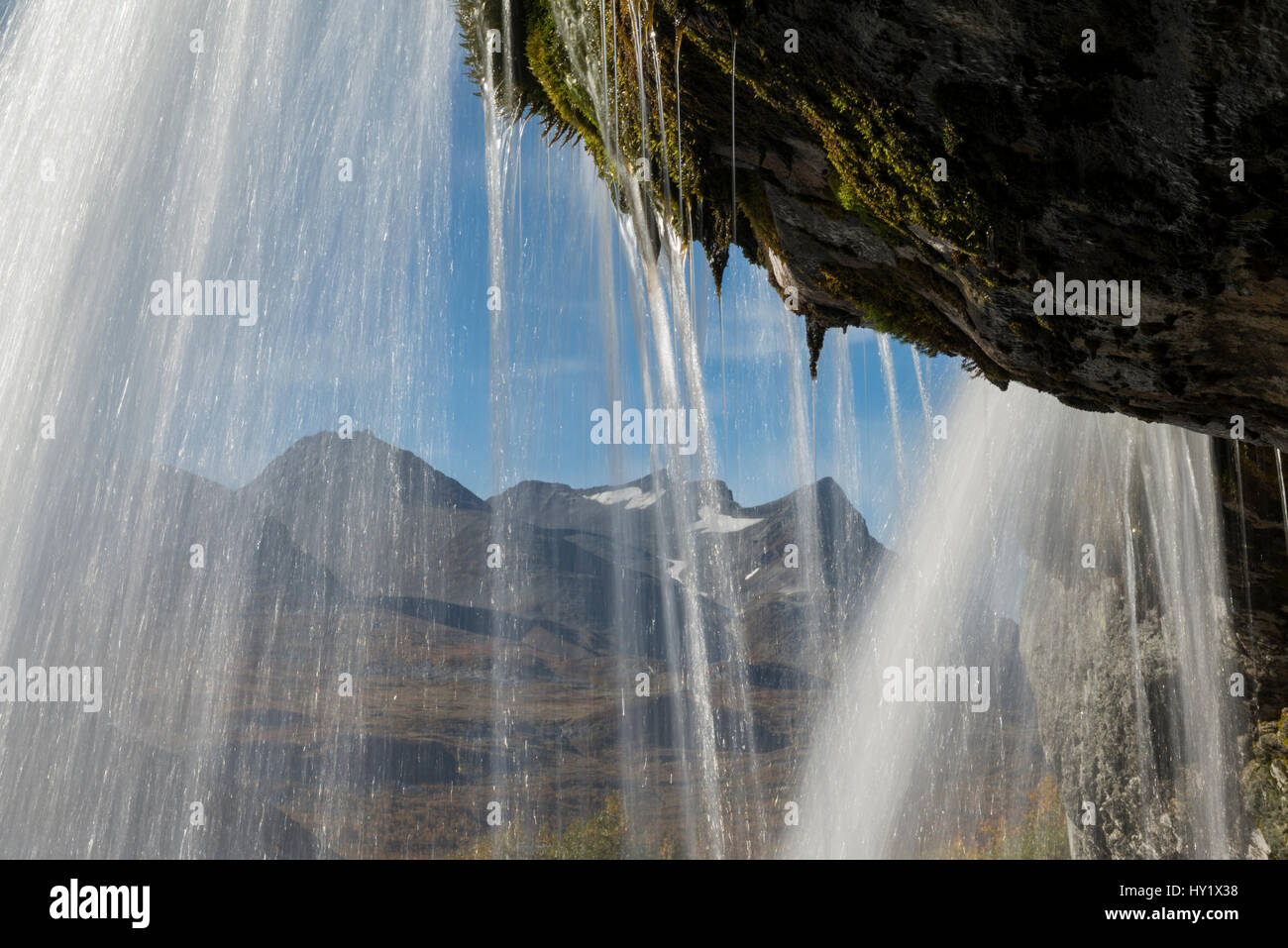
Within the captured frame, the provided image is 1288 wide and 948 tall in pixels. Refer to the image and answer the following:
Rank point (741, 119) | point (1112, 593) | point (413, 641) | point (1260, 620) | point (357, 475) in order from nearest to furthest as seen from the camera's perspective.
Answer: point (741, 119) → point (1260, 620) → point (1112, 593) → point (413, 641) → point (357, 475)

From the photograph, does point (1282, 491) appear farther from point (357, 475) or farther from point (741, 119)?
point (357, 475)

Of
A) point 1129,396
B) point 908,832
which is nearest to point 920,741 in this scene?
point 908,832

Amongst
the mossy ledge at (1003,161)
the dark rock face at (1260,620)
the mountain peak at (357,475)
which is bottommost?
the dark rock face at (1260,620)

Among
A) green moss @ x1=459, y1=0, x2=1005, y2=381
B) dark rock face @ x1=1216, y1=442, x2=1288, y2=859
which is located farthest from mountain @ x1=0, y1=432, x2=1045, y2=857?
green moss @ x1=459, y1=0, x2=1005, y2=381

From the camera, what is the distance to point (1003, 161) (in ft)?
13.6

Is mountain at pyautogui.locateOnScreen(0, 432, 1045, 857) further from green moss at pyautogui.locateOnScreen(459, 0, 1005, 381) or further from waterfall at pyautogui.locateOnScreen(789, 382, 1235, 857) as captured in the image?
green moss at pyautogui.locateOnScreen(459, 0, 1005, 381)

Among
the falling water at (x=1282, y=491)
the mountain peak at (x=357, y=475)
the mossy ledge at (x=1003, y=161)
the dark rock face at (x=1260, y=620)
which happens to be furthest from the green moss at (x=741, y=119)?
the mountain peak at (x=357, y=475)

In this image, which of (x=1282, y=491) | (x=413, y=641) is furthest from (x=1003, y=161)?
(x=413, y=641)

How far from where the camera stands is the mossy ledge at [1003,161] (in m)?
3.57

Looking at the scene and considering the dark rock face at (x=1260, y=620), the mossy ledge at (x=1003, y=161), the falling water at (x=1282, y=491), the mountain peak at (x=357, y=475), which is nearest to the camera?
the mossy ledge at (x=1003, y=161)

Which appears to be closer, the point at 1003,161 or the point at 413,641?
the point at 1003,161

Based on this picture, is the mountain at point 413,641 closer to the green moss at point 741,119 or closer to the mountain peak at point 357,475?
the mountain peak at point 357,475

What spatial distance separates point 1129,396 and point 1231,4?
2.59 m

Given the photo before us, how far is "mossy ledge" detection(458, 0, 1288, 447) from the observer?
3568 millimetres
